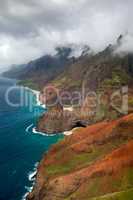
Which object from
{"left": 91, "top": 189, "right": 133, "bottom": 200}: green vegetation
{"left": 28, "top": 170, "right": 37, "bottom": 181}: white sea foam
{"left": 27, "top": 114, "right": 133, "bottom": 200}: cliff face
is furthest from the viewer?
{"left": 28, "top": 170, "right": 37, "bottom": 181}: white sea foam

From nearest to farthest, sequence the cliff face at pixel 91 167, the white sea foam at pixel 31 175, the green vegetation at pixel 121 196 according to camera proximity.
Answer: the green vegetation at pixel 121 196 < the cliff face at pixel 91 167 < the white sea foam at pixel 31 175

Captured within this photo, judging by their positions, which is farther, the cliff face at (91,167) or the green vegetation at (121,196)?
the cliff face at (91,167)

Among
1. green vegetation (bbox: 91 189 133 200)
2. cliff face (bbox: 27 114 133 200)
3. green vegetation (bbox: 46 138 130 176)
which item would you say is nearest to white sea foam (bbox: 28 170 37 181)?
cliff face (bbox: 27 114 133 200)

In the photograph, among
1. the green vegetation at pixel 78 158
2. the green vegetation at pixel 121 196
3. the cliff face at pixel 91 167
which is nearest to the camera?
the green vegetation at pixel 121 196

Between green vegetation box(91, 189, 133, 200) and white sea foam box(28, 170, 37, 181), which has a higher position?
green vegetation box(91, 189, 133, 200)

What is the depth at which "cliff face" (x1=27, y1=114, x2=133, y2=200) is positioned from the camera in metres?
111

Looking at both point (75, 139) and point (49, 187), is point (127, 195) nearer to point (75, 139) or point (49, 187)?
point (49, 187)

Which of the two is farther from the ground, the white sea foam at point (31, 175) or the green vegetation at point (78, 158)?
the green vegetation at point (78, 158)

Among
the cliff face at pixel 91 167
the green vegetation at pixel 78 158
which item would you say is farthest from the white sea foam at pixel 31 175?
the green vegetation at pixel 78 158

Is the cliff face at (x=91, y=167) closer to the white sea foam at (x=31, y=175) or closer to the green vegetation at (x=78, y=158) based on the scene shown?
the green vegetation at (x=78, y=158)

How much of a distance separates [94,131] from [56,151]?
73.6 ft

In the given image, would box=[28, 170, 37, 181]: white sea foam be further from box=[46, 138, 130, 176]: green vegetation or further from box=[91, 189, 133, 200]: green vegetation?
box=[91, 189, 133, 200]: green vegetation

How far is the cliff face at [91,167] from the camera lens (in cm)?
11056

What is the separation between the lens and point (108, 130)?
153m
